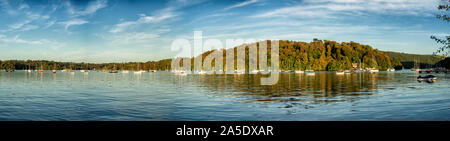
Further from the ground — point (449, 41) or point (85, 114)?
point (449, 41)
